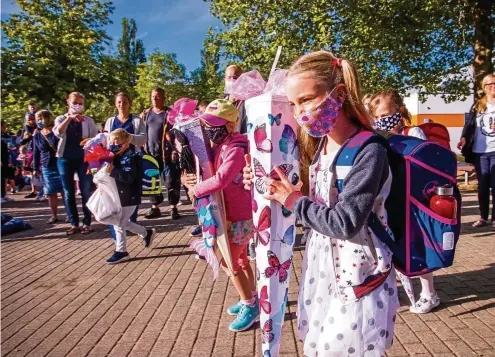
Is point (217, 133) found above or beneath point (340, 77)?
beneath

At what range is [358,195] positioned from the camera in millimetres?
1495

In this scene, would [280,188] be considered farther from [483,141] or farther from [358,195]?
[483,141]

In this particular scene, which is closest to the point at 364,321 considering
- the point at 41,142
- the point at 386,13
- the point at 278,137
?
the point at 278,137

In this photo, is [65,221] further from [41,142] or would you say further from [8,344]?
[8,344]

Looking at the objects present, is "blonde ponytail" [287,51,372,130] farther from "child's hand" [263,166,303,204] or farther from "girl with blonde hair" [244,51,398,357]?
"child's hand" [263,166,303,204]

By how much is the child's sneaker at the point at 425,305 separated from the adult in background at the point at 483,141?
3.32 meters

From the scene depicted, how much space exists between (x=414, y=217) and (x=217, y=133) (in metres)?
1.75

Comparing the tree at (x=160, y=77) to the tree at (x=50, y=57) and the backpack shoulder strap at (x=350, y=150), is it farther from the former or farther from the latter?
the backpack shoulder strap at (x=350, y=150)

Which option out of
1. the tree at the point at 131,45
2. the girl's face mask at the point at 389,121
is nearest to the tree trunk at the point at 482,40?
the girl's face mask at the point at 389,121

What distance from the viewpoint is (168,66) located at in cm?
4059

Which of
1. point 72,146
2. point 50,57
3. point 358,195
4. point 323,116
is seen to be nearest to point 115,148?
point 72,146

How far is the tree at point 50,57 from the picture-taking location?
1969 cm

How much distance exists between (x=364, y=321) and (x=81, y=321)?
2902 millimetres

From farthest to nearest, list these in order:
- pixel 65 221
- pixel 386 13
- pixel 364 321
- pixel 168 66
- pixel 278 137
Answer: pixel 168 66, pixel 386 13, pixel 65 221, pixel 278 137, pixel 364 321
